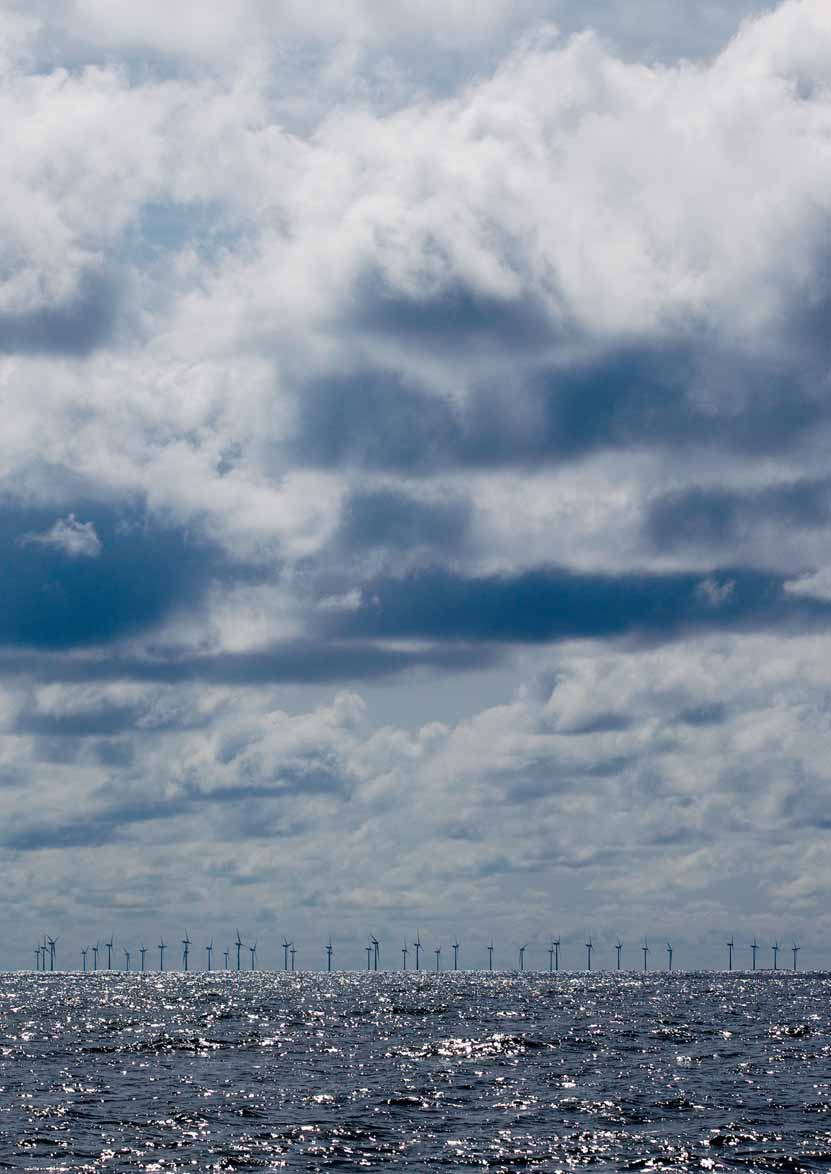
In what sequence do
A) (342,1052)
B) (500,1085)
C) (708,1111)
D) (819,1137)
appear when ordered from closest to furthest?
1. (819,1137)
2. (708,1111)
3. (500,1085)
4. (342,1052)

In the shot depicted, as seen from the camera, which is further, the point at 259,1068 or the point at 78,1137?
the point at 259,1068

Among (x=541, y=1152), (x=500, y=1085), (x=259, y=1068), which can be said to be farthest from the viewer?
(x=259, y=1068)

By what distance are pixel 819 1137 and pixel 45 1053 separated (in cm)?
9509

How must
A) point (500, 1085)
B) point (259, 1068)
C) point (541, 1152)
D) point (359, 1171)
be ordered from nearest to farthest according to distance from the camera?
point (359, 1171) < point (541, 1152) < point (500, 1085) < point (259, 1068)

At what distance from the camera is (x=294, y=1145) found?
302ft

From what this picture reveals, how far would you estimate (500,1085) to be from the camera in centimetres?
12562

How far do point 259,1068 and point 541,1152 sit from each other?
5852cm

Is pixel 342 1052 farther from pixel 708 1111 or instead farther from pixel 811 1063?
pixel 708 1111

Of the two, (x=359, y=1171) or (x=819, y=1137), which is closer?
(x=359, y=1171)

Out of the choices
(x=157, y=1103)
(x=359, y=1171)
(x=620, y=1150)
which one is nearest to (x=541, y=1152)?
(x=620, y=1150)

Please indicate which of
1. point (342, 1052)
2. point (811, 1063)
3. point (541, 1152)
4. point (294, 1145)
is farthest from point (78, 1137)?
point (811, 1063)

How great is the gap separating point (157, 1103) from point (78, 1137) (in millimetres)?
18738

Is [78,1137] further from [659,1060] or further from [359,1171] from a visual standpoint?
[659,1060]

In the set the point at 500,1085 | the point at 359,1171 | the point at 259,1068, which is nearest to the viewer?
the point at 359,1171
